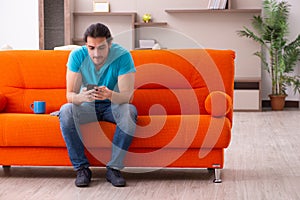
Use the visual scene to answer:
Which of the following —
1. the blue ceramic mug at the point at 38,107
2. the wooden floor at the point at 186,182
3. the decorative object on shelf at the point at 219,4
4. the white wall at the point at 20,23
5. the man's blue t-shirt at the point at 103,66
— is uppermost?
the decorative object on shelf at the point at 219,4

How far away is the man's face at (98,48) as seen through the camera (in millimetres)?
3535

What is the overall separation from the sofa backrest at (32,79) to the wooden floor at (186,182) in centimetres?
45

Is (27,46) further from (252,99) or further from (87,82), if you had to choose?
(87,82)

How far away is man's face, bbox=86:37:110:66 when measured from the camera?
11.6 feet

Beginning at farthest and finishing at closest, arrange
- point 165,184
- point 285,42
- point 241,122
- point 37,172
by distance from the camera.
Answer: point 285,42 < point 241,122 < point 37,172 < point 165,184

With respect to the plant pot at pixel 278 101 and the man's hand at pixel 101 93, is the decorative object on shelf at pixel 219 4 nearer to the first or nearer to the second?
the plant pot at pixel 278 101

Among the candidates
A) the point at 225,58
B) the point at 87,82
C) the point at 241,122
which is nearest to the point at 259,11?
the point at 241,122

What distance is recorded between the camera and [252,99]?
8109mm

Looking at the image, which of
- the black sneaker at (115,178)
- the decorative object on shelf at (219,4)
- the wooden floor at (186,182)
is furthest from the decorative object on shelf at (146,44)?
the black sneaker at (115,178)

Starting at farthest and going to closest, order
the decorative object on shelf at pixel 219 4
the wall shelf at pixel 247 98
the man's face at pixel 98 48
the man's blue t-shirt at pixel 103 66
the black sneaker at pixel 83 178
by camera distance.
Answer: the decorative object on shelf at pixel 219 4
the wall shelf at pixel 247 98
the man's blue t-shirt at pixel 103 66
the man's face at pixel 98 48
the black sneaker at pixel 83 178

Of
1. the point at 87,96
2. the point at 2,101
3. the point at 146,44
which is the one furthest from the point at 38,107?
the point at 146,44

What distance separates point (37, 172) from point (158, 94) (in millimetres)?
947

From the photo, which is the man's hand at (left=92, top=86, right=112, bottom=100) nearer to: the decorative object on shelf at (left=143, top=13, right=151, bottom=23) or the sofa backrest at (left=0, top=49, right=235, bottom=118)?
the sofa backrest at (left=0, top=49, right=235, bottom=118)

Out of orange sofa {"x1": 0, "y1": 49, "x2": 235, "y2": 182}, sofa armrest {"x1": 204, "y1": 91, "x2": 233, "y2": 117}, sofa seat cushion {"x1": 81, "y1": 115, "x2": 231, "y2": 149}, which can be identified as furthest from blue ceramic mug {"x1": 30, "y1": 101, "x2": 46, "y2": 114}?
sofa armrest {"x1": 204, "y1": 91, "x2": 233, "y2": 117}
